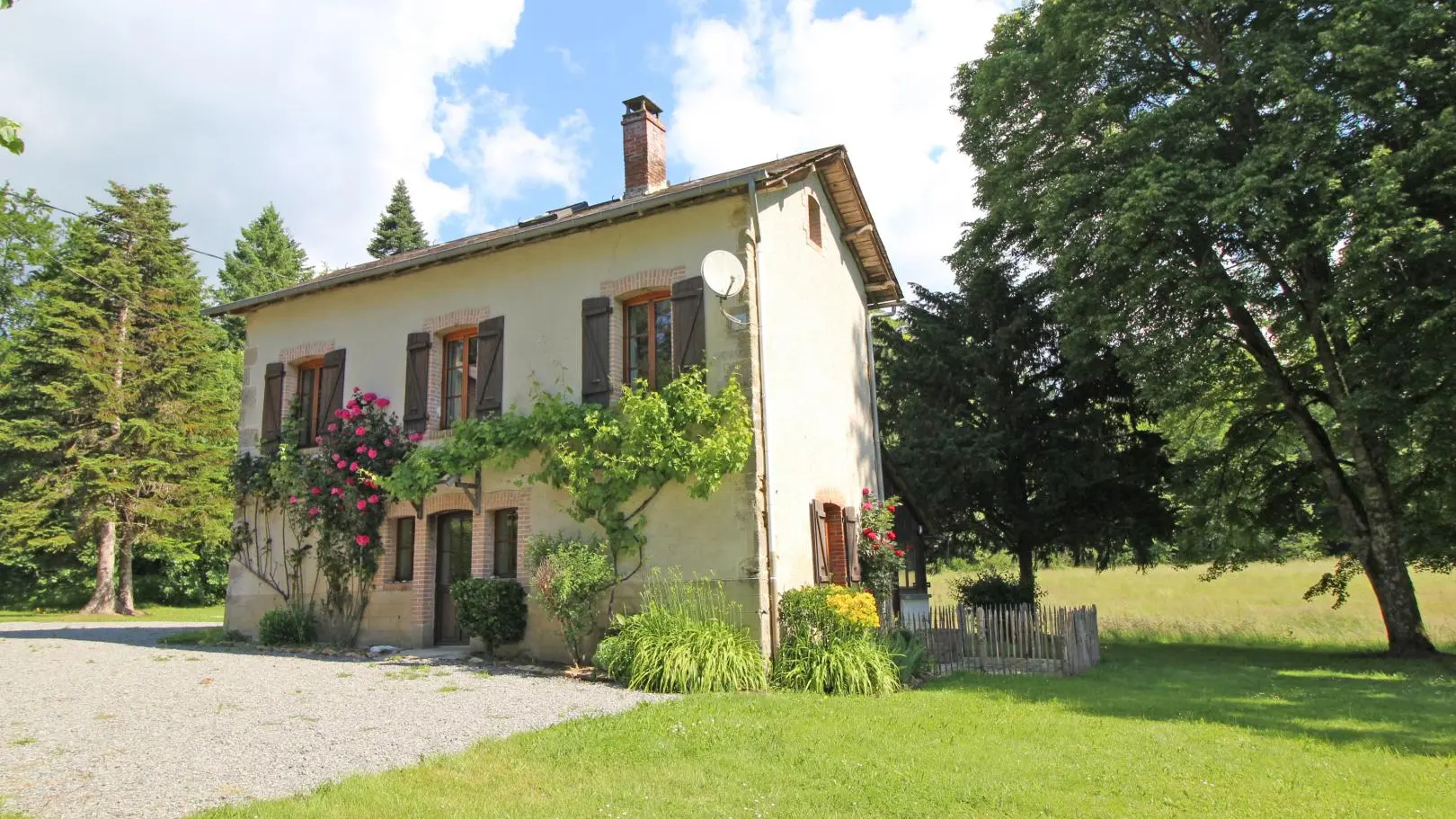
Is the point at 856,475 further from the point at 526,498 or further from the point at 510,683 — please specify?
the point at 510,683

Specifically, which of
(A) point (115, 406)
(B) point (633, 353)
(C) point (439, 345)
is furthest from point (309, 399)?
(A) point (115, 406)

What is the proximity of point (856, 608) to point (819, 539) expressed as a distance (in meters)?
1.97

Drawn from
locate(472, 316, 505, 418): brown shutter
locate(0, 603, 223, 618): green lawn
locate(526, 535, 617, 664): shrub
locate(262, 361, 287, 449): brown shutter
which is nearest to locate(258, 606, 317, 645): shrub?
locate(262, 361, 287, 449): brown shutter

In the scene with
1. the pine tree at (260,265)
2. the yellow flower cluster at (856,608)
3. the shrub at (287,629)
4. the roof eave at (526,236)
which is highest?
the pine tree at (260,265)

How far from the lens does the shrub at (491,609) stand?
36.5 ft

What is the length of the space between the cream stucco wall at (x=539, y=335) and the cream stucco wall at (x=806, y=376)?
0.53 m

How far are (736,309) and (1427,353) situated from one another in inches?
374

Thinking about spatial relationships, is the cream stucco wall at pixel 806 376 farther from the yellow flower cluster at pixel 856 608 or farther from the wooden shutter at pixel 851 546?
the yellow flower cluster at pixel 856 608

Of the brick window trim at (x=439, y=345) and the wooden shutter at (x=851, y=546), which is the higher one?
the brick window trim at (x=439, y=345)

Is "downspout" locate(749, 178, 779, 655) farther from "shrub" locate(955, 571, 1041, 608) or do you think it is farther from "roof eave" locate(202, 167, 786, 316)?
"shrub" locate(955, 571, 1041, 608)

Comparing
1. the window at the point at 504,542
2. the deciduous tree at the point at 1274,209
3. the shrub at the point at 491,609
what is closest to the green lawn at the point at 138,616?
the window at the point at 504,542

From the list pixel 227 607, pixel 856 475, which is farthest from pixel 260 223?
pixel 856 475

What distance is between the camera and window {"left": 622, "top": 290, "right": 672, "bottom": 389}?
1141cm

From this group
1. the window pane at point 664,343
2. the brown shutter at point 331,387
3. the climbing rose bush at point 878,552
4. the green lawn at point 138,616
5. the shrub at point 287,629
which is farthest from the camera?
the green lawn at point 138,616
